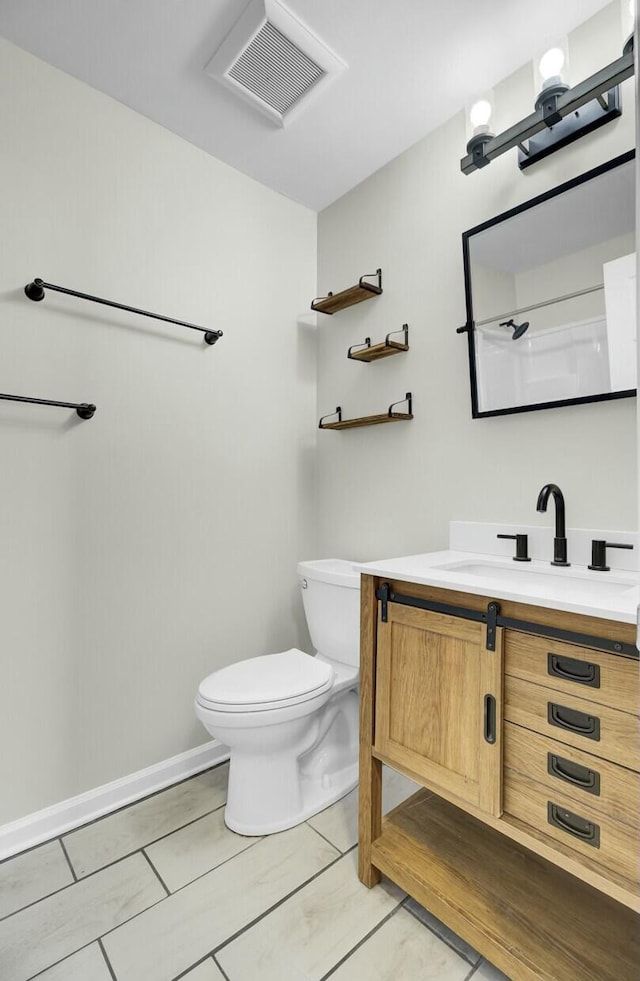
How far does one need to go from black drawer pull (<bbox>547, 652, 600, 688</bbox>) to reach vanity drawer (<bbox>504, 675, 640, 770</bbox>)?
0.04 m

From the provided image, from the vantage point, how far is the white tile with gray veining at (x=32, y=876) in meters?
1.26

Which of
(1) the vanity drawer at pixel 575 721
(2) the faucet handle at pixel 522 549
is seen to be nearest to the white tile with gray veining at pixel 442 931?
(1) the vanity drawer at pixel 575 721

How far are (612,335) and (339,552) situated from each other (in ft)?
4.42

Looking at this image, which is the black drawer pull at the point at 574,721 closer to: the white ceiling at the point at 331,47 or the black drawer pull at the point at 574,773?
the black drawer pull at the point at 574,773

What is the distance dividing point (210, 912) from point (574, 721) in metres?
1.04

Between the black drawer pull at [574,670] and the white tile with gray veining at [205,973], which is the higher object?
the black drawer pull at [574,670]

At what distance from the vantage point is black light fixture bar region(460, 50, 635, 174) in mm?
1226

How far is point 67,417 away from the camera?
158 cm

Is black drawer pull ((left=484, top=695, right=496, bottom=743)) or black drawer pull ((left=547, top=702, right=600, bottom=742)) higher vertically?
black drawer pull ((left=547, top=702, right=600, bottom=742))

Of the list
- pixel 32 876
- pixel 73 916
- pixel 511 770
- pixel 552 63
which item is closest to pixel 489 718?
pixel 511 770

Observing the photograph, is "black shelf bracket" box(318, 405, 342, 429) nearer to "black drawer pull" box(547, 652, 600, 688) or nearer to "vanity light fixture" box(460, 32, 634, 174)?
"vanity light fixture" box(460, 32, 634, 174)

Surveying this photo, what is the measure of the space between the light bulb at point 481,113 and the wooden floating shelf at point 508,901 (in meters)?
2.21

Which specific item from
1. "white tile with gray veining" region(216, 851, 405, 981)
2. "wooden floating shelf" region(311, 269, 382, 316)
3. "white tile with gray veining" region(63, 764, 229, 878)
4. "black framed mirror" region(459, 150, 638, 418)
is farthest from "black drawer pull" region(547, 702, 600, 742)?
"wooden floating shelf" region(311, 269, 382, 316)

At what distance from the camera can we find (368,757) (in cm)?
130
